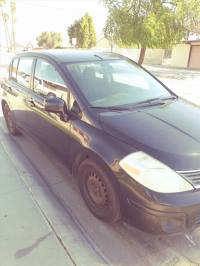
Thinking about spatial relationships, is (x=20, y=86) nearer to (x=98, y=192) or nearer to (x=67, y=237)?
(x=98, y=192)

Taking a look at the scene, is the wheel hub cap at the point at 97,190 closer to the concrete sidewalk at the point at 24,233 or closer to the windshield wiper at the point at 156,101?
the concrete sidewalk at the point at 24,233

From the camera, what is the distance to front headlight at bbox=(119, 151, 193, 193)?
211cm

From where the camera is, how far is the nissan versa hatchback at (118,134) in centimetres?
214

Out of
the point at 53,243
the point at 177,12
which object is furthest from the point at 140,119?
the point at 177,12

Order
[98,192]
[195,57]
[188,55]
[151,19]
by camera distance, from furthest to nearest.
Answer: [188,55]
[195,57]
[151,19]
[98,192]

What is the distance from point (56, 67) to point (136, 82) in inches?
39.9

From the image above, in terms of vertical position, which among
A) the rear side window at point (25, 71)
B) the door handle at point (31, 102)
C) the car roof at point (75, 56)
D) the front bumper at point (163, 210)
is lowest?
the front bumper at point (163, 210)

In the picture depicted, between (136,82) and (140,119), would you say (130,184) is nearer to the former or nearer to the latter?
(140,119)

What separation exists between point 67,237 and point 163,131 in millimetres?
1301

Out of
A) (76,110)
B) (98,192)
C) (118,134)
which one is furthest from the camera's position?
(76,110)

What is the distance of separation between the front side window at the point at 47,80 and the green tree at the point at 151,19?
535 inches

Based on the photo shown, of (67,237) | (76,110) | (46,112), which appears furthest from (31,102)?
(67,237)

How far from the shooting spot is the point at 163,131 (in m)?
2.51

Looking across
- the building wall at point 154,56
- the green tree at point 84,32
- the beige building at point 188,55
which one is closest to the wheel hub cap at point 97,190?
the beige building at point 188,55
